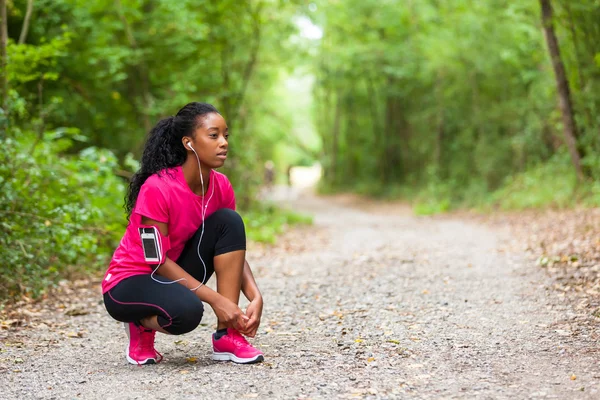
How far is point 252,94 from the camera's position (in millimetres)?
18734

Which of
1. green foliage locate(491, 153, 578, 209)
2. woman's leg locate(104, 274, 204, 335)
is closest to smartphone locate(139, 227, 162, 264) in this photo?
woman's leg locate(104, 274, 204, 335)

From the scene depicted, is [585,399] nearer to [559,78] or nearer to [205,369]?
[205,369]

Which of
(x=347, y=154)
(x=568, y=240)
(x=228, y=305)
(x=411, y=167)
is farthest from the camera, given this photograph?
(x=347, y=154)

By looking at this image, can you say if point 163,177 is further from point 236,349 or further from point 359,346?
point 359,346

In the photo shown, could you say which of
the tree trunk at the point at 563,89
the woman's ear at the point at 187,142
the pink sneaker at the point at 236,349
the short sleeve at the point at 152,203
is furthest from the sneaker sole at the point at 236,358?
the tree trunk at the point at 563,89

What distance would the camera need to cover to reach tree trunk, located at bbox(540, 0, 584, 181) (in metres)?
12.6

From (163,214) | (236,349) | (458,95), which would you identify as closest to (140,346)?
(236,349)

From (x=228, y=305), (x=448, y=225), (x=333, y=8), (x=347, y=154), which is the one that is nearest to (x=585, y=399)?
(x=228, y=305)

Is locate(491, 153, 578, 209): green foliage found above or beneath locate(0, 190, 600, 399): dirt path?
beneath

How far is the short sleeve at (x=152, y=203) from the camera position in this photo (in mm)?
3598

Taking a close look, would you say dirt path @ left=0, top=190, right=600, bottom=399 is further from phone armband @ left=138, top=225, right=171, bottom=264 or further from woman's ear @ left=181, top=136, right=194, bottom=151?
woman's ear @ left=181, top=136, right=194, bottom=151

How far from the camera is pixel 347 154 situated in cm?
3291

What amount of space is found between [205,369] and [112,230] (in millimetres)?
4081

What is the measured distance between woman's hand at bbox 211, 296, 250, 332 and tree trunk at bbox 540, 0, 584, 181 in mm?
10918
